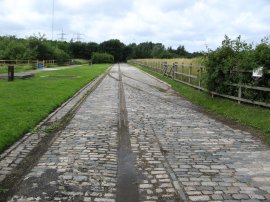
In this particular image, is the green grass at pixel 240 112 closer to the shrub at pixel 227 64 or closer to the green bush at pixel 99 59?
the shrub at pixel 227 64

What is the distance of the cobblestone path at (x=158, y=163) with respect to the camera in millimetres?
5105

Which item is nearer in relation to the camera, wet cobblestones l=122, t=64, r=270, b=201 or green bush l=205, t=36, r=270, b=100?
wet cobblestones l=122, t=64, r=270, b=201

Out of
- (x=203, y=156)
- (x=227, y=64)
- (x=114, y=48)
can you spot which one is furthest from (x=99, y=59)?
(x=203, y=156)

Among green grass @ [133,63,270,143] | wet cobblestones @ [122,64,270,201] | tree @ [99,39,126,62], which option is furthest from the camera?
tree @ [99,39,126,62]

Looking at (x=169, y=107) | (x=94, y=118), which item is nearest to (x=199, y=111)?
(x=169, y=107)

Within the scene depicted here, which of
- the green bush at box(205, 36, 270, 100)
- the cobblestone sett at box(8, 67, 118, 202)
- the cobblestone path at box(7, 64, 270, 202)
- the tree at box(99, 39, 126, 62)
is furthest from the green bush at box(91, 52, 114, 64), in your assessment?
the cobblestone sett at box(8, 67, 118, 202)

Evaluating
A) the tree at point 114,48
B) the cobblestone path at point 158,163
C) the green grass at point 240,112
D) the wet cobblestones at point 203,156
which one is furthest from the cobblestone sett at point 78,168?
the tree at point 114,48

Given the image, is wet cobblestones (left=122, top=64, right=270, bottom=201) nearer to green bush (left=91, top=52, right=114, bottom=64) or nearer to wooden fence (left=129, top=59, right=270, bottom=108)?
wooden fence (left=129, top=59, right=270, bottom=108)

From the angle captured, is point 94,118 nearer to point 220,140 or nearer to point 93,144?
point 93,144

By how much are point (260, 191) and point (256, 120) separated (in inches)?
223

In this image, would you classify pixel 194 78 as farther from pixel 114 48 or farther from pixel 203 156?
pixel 114 48

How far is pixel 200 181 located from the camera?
5.59m

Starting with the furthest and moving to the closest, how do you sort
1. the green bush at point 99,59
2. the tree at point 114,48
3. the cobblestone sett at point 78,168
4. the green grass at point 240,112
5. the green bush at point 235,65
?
the tree at point 114,48, the green bush at point 99,59, the green bush at point 235,65, the green grass at point 240,112, the cobblestone sett at point 78,168

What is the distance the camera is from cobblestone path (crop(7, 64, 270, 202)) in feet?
16.8
